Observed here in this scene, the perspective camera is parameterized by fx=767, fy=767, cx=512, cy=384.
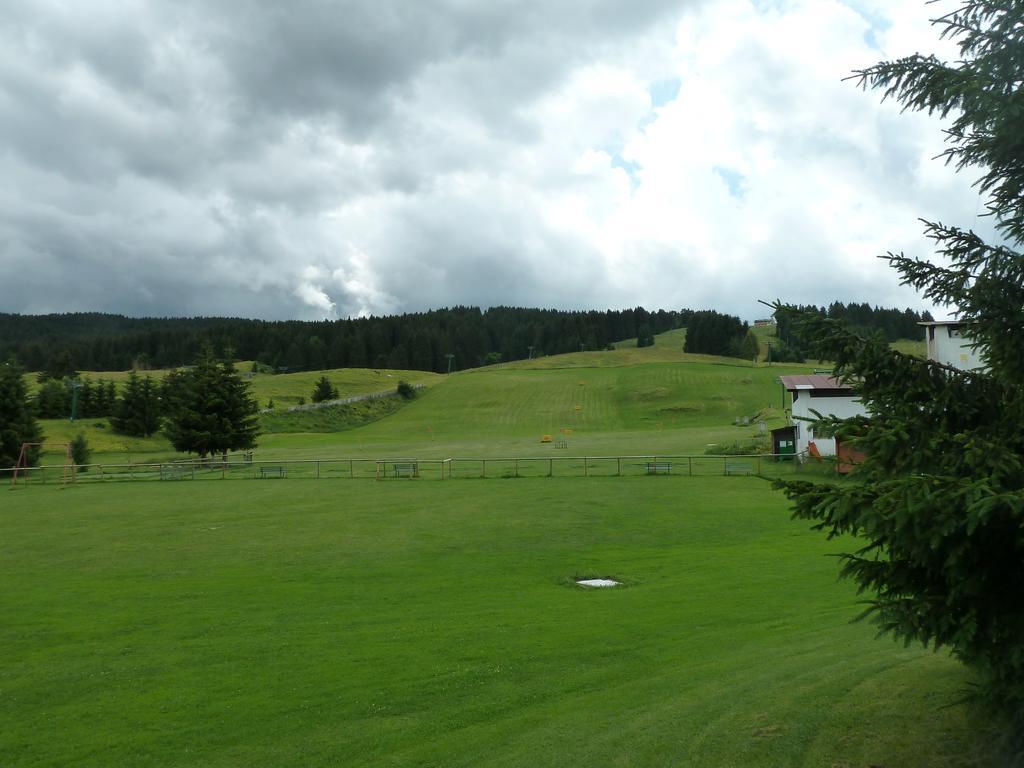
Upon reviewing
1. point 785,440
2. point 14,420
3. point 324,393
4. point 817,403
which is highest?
point 324,393

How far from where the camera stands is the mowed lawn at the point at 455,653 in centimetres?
801

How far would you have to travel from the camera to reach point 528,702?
10.1 metres

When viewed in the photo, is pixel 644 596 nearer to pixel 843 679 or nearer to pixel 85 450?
pixel 843 679

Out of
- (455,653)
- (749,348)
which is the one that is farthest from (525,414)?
(455,653)

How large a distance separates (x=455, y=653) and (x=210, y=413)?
162 feet

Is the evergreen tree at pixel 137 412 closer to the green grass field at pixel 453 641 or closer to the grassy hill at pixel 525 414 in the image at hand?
the grassy hill at pixel 525 414

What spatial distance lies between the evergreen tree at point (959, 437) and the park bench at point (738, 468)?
108ft

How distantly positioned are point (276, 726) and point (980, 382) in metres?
8.64

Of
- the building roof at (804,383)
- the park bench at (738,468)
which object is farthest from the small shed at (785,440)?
the park bench at (738,468)

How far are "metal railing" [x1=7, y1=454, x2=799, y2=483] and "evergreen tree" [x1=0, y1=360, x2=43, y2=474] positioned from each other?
3243 mm

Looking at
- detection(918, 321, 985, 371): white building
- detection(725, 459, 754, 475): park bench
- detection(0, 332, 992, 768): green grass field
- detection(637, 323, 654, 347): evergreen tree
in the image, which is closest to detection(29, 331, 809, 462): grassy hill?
detection(725, 459, 754, 475): park bench

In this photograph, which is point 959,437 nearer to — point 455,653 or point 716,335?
point 455,653

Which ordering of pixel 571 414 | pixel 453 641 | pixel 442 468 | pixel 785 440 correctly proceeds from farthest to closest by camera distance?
1. pixel 571 414
2. pixel 785 440
3. pixel 442 468
4. pixel 453 641

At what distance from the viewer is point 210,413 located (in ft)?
186
